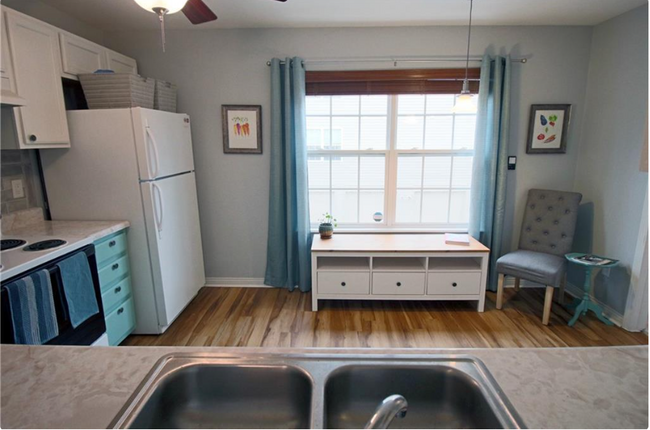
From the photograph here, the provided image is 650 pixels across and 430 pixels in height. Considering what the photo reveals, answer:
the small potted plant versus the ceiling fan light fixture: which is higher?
the ceiling fan light fixture

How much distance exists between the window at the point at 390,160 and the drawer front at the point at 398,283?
0.69m

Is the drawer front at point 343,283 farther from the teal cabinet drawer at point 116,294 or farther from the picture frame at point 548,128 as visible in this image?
the picture frame at point 548,128

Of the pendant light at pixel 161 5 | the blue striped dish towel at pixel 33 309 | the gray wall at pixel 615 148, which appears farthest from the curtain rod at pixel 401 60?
the blue striped dish towel at pixel 33 309

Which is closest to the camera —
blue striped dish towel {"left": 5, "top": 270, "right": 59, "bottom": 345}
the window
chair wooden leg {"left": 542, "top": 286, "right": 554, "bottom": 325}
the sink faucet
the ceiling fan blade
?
the sink faucet

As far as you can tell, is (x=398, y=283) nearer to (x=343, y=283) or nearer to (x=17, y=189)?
(x=343, y=283)

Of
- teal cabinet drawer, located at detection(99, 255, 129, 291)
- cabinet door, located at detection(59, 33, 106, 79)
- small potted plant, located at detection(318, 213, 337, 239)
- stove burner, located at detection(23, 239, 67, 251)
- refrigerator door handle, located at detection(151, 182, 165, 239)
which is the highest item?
cabinet door, located at detection(59, 33, 106, 79)

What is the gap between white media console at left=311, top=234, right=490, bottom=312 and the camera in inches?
113

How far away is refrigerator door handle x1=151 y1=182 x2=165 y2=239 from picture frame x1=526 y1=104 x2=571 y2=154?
10.6ft

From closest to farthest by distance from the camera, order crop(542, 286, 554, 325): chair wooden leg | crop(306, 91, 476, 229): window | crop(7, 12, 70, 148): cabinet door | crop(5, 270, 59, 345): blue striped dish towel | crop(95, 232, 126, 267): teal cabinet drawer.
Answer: crop(5, 270, 59, 345): blue striped dish towel → crop(7, 12, 70, 148): cabinet door → crop(95, 232, 126, 267): teal cabinet drawer → crop(542, 286, 554, 325): chair wooden leg → crop(306, 91, 476, 229): window

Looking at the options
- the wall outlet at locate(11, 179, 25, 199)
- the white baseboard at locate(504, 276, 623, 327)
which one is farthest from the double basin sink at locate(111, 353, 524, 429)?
the white baseboard at locate(504, 276, 623, 327)

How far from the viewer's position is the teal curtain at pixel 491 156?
2.97 m

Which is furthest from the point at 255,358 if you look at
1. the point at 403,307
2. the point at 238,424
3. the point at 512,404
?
the point at 403,307

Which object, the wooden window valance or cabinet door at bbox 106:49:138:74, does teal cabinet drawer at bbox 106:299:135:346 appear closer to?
cabinet door at bbox 106:49:138:74

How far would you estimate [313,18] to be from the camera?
2779 mm
